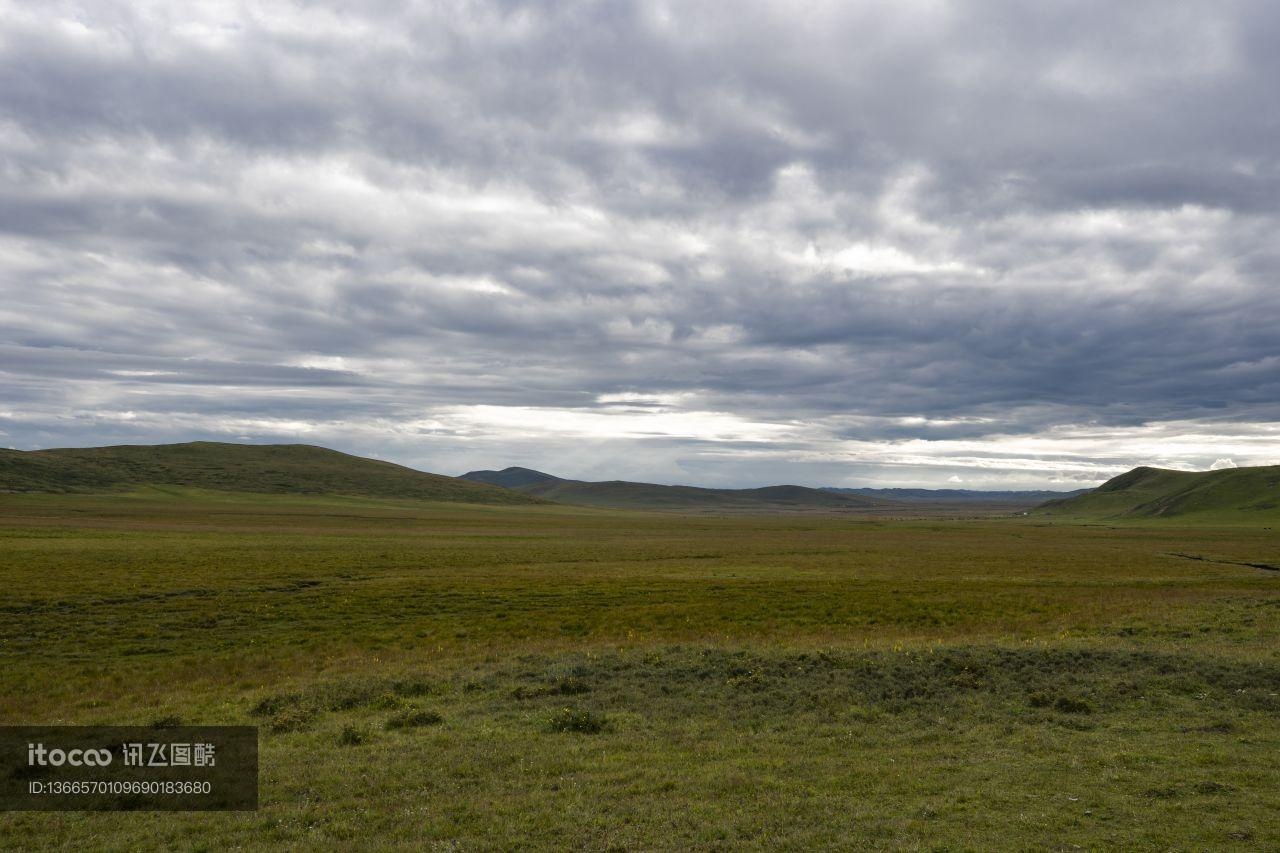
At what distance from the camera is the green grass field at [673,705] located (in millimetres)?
11445

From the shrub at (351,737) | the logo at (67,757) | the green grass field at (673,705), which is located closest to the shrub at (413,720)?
the green grass field at (673,705)

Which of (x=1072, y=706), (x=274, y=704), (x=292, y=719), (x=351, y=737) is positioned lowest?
(x=274, y=704)

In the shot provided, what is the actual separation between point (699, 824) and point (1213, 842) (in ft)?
23.5

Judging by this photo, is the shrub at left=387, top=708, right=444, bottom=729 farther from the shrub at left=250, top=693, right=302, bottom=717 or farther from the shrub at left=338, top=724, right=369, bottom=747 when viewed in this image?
the shrub at left=250, top=693, right=302, bottom=717

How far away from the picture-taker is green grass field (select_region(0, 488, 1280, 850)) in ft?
37.6

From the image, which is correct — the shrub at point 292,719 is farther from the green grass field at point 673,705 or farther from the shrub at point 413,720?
the shrub at point 413,720

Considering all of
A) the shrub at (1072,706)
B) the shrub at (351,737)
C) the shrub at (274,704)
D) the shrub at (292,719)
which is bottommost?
the shrub at (274,704)

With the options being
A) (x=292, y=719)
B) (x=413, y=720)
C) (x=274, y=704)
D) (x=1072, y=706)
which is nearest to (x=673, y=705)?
(x=413, y=720)

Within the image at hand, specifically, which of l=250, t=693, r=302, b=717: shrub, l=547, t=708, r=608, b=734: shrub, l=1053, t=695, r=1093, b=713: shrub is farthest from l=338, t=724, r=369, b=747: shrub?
l=1053, t=695, r=1093, b=713: shrub

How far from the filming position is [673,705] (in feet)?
62.4

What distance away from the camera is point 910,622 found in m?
34.9

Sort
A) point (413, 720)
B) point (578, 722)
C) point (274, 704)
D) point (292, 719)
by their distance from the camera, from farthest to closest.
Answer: point (274, 704)
point (292, 719)
point (413, 720)
point (578, 722)

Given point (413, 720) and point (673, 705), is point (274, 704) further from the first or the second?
point (673, 705)

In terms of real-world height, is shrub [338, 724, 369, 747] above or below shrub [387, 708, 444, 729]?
above
